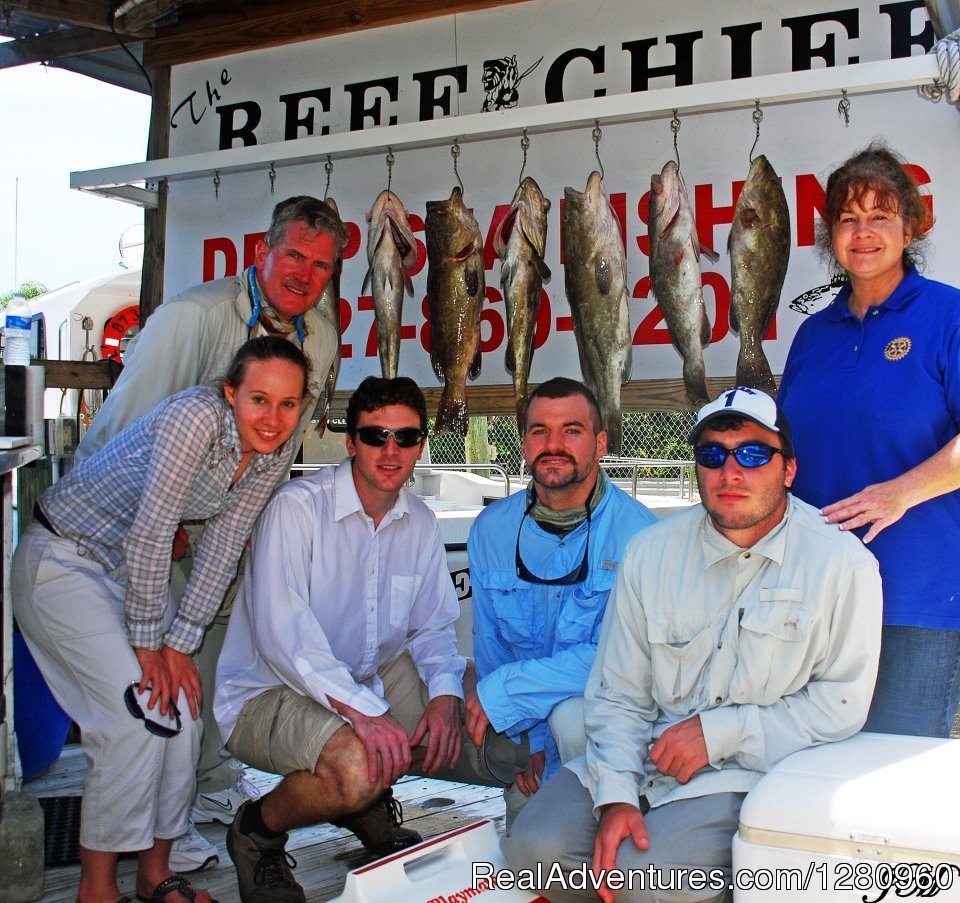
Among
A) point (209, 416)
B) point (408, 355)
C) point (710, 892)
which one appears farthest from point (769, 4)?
point (710, 892)

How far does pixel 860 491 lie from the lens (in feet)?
8.82

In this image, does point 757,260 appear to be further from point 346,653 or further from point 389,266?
point 346,653

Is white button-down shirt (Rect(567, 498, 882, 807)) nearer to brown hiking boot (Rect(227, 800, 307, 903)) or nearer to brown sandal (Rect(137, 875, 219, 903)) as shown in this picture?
brown hiking boot (Rect(227, 800, 307, 903))

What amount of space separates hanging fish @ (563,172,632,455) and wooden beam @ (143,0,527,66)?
1191 mm

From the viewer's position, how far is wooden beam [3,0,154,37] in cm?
462

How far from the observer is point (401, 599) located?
11.5ft

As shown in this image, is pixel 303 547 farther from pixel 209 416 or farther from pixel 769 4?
pixel 769 4

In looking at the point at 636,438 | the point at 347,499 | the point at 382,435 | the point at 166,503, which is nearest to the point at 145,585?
the point at 166,503

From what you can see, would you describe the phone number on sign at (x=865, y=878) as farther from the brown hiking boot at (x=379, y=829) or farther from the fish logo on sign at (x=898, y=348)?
the brown hiking boot at (x=379, y=829)

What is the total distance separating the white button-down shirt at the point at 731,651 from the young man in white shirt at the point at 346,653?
27.5 inches

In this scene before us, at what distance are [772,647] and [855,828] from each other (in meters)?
0.57

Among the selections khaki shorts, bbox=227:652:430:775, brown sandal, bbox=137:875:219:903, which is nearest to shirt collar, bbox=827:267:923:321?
khaki shorts, bbox=227:652:430:775

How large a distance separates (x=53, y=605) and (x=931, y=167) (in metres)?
3.55

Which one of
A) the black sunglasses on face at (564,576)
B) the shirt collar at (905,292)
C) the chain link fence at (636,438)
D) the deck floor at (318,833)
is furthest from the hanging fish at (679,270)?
the chain link fence at (636,438)
